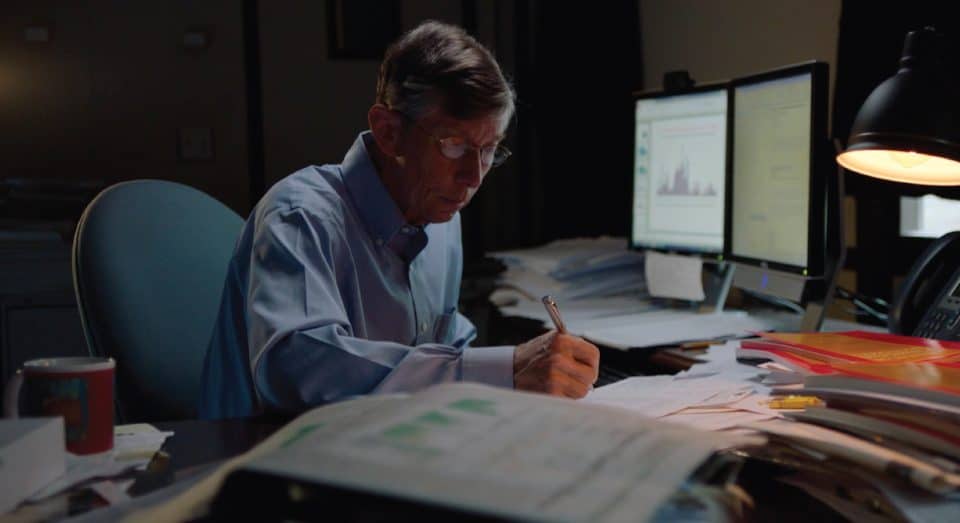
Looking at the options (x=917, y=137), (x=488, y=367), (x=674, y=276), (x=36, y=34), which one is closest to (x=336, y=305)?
(x=488, y=367)

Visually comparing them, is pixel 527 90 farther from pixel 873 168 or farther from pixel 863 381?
pixel 863 381

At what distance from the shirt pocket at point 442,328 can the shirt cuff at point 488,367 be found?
41 cm

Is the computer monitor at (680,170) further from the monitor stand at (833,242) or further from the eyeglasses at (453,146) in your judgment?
the eyeglasses at (453,146)

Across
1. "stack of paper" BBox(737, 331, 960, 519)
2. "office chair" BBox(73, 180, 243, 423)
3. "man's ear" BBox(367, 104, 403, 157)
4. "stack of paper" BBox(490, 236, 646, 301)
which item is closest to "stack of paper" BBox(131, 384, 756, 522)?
"stack of paper" BBox(737, 331, 960, 519)

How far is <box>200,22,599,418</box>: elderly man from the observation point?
1.12 meters

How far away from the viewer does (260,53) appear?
3102 mm

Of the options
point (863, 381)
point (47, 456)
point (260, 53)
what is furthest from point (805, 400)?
point (260, 53)

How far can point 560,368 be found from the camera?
3.59ft

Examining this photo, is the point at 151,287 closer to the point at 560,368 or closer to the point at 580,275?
the point at 560,368

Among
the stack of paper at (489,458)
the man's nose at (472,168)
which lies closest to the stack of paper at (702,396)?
the stack of paper at (489,458)

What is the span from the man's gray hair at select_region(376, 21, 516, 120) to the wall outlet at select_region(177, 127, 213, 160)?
187 cm

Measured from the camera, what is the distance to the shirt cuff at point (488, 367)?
1.15 meters

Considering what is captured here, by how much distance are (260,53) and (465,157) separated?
6.36 ft

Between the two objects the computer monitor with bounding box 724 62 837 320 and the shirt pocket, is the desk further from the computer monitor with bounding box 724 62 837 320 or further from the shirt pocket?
the computer monitor with bounding box 724 62 837 320
